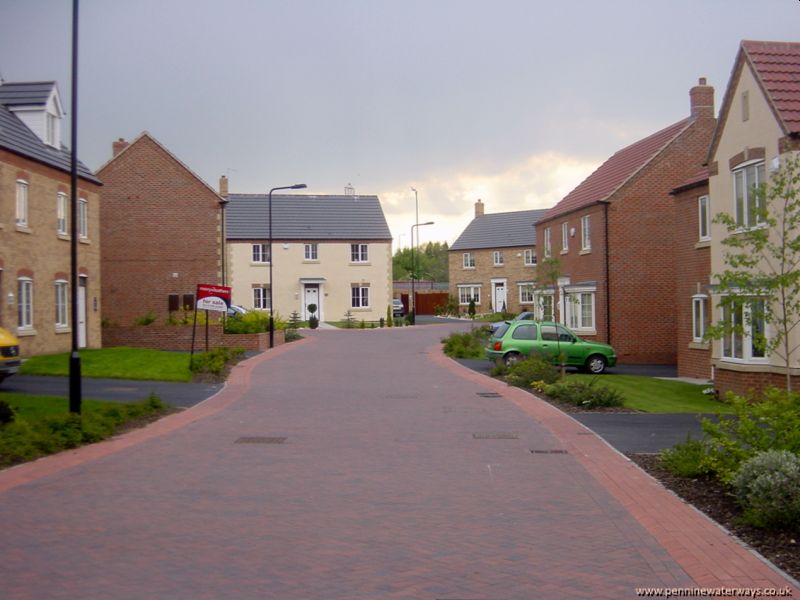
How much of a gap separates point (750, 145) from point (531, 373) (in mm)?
7574

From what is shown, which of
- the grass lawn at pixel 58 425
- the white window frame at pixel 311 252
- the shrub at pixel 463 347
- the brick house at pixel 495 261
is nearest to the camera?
the grass lawn at pixel 58 425

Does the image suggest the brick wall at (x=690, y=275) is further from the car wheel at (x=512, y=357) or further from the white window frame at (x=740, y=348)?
the car wheel at (x=512, y=357)

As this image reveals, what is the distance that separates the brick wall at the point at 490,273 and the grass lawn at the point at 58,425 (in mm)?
57853

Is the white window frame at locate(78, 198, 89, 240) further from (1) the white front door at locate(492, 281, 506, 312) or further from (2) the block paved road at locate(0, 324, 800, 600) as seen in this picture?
(1) the white front door at locate(492, 281, 506, 312)

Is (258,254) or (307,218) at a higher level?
(307,218)

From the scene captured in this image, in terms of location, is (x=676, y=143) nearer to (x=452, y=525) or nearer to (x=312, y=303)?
(x=452, y=525)

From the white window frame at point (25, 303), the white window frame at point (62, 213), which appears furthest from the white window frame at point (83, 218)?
the white window frame at point (25, 303)

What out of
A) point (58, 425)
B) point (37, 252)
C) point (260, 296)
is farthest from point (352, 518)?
point (260, 296)

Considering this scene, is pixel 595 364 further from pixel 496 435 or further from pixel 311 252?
pixel 311 252

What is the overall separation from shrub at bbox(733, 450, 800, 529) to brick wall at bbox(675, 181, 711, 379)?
18.2 metres

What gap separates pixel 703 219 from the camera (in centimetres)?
2603

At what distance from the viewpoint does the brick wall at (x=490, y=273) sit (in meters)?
74.2

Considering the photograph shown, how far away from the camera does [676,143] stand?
33.9 metres

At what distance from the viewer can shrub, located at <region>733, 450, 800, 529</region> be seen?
25.6ft
